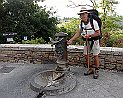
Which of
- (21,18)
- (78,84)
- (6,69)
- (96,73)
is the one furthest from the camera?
(21,18)

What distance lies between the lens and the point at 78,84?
5.38 meters

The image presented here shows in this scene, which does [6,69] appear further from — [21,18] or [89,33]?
[21,18]

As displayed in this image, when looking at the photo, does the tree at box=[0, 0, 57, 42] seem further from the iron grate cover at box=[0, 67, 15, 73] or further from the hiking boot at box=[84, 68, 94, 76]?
the hiking boot at box=[84, 68, 94, 76]

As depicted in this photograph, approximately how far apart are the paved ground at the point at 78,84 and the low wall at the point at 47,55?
224 millimetres

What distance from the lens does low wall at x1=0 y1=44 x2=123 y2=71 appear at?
611 centimetres

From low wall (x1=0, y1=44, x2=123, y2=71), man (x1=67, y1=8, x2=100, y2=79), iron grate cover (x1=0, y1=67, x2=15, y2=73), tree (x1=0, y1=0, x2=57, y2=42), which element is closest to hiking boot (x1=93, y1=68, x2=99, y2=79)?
man (x1=67, y1=8, x2=100, y2=79)

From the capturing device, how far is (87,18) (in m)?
5.40

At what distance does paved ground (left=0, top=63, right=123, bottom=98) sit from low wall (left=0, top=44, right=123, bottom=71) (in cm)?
22

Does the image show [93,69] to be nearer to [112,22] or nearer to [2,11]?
[112,22]

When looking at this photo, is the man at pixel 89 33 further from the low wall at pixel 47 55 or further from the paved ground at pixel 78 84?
the low wall at pixel 47 55

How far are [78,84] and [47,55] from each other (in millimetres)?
1714

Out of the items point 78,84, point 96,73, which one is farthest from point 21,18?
point 78,84

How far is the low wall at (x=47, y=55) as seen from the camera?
241 inches

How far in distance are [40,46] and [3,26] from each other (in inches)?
198
